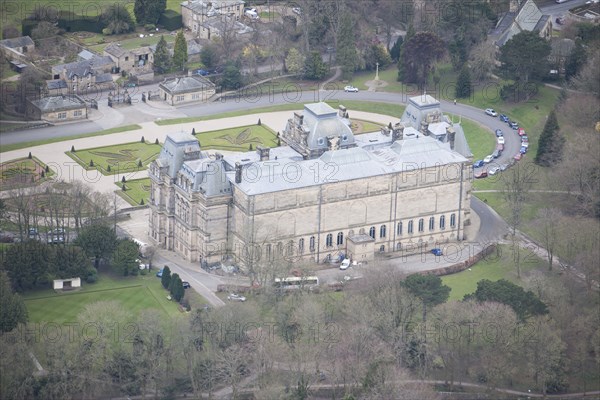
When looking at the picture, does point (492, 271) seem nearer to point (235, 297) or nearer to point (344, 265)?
point (344, 265)

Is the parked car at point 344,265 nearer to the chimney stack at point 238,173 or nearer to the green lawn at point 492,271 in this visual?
the green lawn at point 492,271

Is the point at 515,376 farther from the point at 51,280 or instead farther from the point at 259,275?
the point at 51,280

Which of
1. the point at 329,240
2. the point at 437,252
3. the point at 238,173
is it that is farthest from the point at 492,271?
the point at 238,173

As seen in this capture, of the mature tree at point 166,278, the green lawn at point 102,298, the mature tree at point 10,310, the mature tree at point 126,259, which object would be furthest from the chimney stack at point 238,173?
the mature tree at point 10,310

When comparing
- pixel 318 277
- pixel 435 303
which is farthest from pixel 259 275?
pixel 435 303

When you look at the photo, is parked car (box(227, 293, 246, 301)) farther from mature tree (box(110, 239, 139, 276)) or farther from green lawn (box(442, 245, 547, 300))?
green lawn (box(442, 245, 547, 300))
